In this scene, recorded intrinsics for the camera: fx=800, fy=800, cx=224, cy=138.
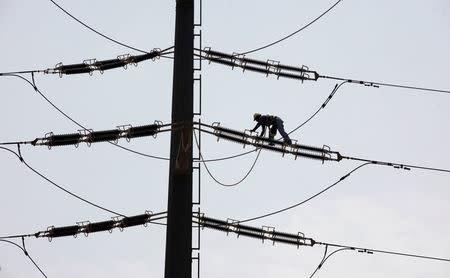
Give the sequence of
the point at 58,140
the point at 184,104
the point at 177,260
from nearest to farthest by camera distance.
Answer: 1. the point at 177,260
2. the point at 184,104
3. the point at 58,140

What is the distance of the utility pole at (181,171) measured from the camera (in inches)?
964

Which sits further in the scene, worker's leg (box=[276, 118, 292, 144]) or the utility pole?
worker's leg (box=[276, 118, 292, 144])

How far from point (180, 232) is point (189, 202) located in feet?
3.42

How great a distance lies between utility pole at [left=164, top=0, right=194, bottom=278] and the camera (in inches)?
964

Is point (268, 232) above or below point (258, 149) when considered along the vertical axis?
below

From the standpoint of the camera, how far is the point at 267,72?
29328 millimetres

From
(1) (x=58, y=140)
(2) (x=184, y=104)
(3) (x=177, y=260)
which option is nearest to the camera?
(3) (x=177, y=260)

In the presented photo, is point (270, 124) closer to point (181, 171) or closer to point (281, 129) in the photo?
point (281, 129)

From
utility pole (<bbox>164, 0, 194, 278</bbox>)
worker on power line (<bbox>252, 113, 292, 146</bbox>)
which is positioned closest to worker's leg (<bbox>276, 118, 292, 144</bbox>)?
worker on power line (<bbox>252, 113, 292, 146</bbox>)

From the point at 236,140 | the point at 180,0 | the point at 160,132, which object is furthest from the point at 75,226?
the point at 180,0

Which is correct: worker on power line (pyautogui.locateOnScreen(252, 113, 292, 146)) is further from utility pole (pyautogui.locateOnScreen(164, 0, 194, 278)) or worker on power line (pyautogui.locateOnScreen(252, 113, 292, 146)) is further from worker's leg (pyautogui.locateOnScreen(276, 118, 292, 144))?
utility pole (pyautogui.locateOnScreen(164, 0, 194, 278))

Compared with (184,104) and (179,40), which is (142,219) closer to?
(184,104)

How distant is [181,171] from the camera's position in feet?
82.4

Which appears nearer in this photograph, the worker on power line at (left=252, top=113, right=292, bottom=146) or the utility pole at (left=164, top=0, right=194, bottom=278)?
the utility pole at (left=164, top=0, right=194, bottom=278)
